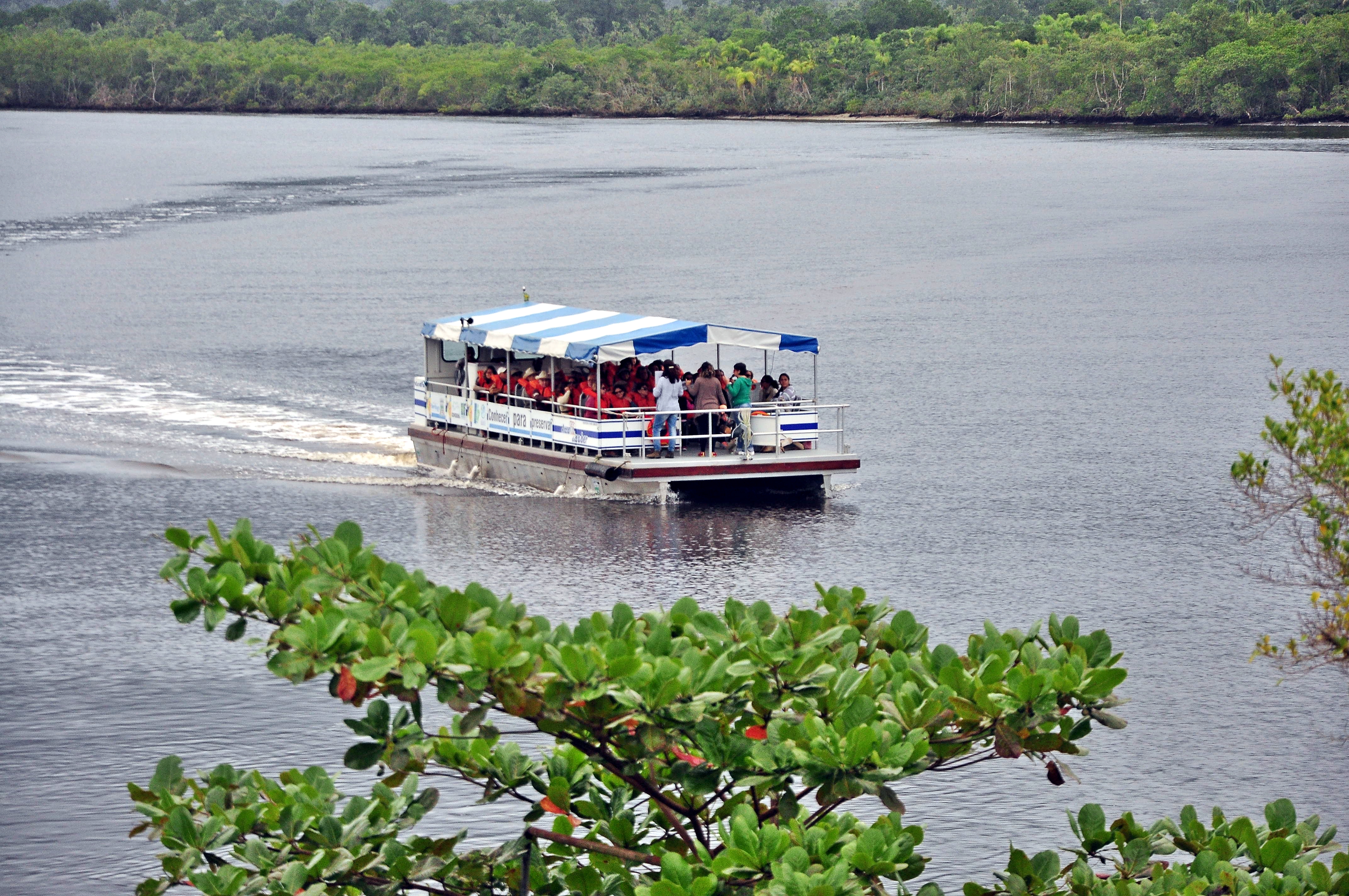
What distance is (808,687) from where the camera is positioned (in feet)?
27.7

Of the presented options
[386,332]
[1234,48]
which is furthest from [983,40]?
[386,332]

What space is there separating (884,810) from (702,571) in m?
10.7

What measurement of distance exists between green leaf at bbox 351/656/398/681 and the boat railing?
24910 mm

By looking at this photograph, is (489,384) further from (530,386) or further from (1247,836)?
(1247,836)

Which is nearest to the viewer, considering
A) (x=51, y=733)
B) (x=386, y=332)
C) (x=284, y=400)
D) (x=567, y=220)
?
(x=51, y=733)

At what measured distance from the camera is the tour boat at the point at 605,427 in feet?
109

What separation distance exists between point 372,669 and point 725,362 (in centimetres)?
4433

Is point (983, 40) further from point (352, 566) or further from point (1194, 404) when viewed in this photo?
point (352, 566)

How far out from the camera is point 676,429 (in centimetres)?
3362

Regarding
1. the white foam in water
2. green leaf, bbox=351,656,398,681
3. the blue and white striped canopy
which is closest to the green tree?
green leaf, bbox=351,656,398,681

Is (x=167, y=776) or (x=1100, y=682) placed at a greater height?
(x=1100, y=682)

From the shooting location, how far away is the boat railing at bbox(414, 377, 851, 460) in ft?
110

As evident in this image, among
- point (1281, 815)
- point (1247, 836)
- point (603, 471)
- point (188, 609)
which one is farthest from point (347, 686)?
point (603, 471)

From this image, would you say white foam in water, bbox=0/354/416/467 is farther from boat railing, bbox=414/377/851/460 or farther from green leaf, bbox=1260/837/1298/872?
green leaf, bbox=1260/837/1298/872
